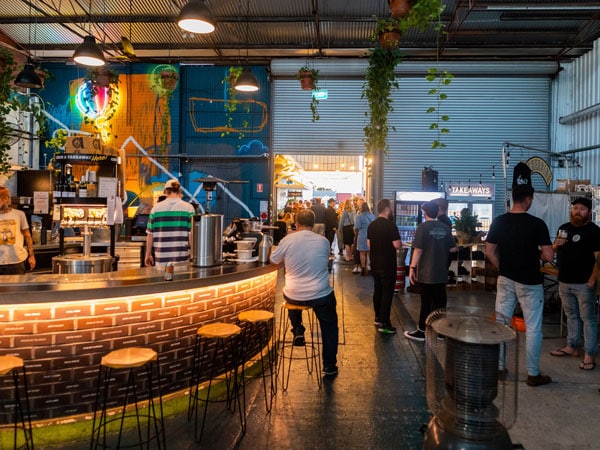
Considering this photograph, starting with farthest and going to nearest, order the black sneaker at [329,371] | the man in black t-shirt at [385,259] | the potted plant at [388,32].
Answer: the potted plant at [388,32], the man in black t-shirt at [385,259], the black sneaker at [329,371]

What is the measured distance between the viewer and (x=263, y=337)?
188 inches

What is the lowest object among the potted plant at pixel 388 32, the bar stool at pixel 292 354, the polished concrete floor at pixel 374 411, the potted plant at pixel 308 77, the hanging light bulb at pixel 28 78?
the polished concrete floor at pixel 374 411

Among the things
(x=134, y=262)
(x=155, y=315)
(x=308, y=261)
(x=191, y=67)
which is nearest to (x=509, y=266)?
(x=308, y=261)

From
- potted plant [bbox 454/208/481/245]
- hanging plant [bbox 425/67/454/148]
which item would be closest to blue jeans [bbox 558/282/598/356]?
hanging plant [bbox 425/67/454/148]

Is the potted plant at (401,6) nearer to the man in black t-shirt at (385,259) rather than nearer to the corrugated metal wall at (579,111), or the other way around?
the man in black t-shirt at (385,259)

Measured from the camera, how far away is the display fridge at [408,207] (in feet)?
32.1

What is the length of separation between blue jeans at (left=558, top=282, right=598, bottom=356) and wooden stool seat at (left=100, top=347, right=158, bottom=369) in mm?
4089

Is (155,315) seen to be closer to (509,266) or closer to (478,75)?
(509,266)

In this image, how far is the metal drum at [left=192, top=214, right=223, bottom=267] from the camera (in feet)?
12.8

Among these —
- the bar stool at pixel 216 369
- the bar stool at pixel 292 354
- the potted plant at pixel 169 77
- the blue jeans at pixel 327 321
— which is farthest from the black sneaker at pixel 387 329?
the potted plant at pixel 169 77

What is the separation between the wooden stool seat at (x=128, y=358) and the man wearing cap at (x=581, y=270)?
13.3ft

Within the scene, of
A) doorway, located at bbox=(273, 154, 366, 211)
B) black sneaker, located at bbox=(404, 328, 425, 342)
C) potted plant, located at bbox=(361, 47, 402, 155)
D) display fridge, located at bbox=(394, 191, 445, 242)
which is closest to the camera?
black sneaker, located at bbox=(404, 328, 425, 342)

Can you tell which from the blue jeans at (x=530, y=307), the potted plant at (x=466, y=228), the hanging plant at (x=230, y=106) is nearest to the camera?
the blue jeans at (x=530, y=307)

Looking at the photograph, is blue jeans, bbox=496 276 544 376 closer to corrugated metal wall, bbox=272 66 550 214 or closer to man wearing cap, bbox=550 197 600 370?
man wearing cap, bbox=550 197 600 370
